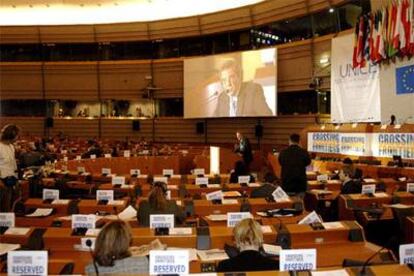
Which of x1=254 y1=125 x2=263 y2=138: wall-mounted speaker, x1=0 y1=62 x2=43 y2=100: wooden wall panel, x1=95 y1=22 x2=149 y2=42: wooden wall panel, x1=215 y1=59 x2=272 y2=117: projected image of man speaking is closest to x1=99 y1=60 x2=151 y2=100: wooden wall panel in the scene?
x1=95 y1=22 x2=149 y2=42: wooden wall panel

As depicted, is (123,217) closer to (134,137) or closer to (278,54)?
(278,54)

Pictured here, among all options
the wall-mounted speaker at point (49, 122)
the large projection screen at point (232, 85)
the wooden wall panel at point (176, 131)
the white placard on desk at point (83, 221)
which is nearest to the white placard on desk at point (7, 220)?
the white placard on desk at point (83, 221)

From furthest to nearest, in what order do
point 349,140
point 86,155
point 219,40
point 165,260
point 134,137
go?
1. point 134,137
2. point 219,40
3. point 86,155
4. point 349,140
5. point 165,260

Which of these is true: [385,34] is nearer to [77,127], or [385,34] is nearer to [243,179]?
[243,179]

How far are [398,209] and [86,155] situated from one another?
1040 centimetres

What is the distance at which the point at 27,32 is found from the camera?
83.8 ft

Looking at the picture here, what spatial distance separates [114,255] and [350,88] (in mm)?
12572

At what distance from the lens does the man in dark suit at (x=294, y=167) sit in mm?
7836

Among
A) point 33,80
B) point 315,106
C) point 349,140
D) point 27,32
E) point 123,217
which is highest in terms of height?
point 27,32

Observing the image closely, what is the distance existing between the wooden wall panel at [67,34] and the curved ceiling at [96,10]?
33 centimetres

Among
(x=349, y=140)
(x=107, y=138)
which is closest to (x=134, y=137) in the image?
(x=107, y=138)

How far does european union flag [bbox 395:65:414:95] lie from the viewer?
12234mm

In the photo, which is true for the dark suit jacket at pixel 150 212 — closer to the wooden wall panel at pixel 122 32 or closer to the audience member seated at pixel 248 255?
the audience member seated at pixel 248 255

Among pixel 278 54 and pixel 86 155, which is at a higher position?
pixel 278 54
